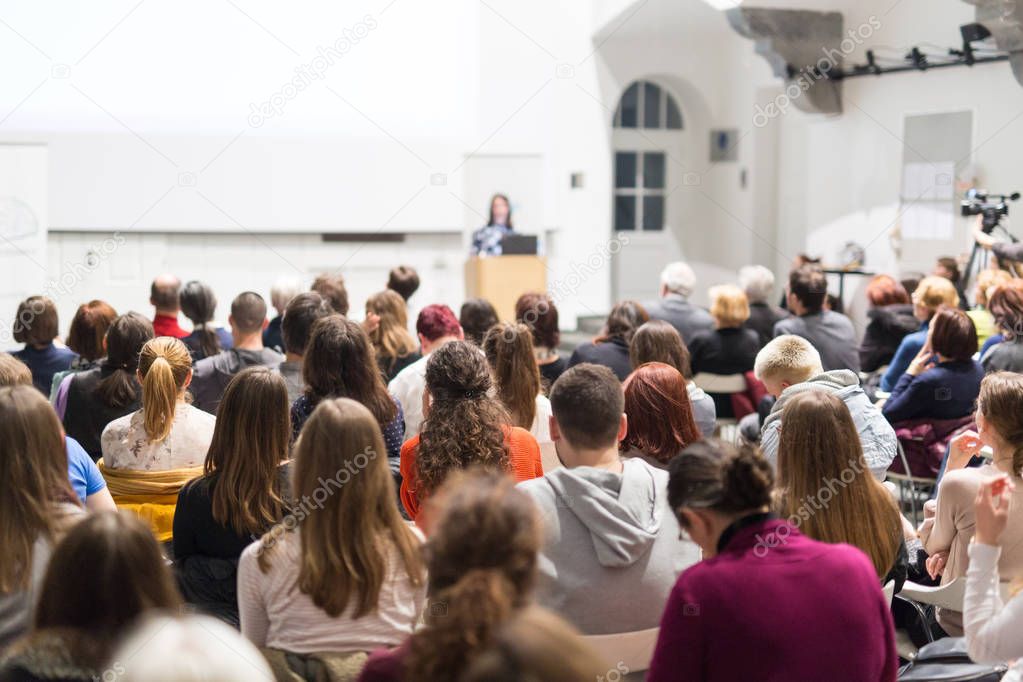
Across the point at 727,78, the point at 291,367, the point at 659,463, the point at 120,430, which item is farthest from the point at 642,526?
the point at 727,78

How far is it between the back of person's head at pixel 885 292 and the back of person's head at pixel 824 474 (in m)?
4.25

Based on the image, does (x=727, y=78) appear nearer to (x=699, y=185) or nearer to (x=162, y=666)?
(x=699, y=185)

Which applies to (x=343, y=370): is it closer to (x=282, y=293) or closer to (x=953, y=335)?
(x=953, y=335)

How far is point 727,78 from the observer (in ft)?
39.4

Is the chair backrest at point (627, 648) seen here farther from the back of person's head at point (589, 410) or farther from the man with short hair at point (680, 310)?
the man with short hair at point (680, 310)

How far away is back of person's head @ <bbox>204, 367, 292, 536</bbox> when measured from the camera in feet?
9.03

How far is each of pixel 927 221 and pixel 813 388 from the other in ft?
21.5

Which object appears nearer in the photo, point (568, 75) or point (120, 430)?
point (120, 430)

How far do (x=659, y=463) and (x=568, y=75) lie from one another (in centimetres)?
820

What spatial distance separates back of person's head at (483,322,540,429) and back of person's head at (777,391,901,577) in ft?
4.82

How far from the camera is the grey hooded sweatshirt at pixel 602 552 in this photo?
2494mm

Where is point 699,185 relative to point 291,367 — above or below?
above

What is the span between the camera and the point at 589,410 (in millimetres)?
2629

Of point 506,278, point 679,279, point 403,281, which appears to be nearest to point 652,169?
point 506,278
